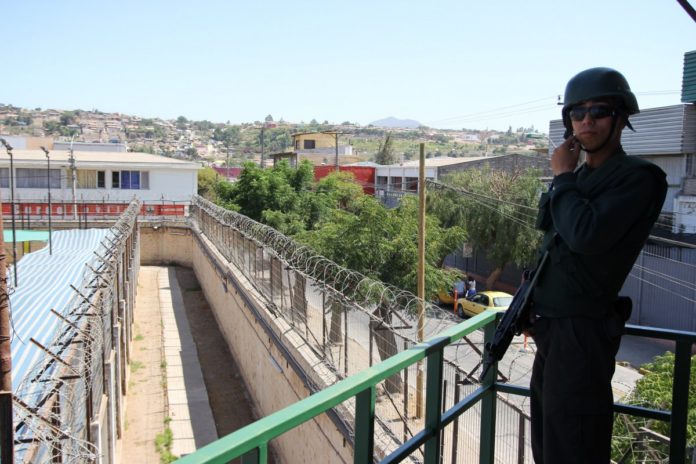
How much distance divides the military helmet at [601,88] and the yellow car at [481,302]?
1874 cm

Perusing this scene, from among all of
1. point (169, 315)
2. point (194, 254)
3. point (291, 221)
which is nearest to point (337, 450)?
point (169, 315)

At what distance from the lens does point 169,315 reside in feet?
64.8

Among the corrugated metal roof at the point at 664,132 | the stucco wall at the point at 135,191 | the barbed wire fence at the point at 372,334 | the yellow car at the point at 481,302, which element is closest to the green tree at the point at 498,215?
the corrugated metal roof at the point at 664,132

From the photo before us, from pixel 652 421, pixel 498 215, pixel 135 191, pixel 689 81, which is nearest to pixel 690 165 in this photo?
pixel 689 81

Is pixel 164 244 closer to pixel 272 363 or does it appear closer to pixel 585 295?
pixel 272 363

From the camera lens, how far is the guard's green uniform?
2.07 metres

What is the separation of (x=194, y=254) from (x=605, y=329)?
27068 millimetres

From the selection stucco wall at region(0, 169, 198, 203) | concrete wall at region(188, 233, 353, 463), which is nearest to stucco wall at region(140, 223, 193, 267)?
stucco wall at region(0, 169, 198, 203)

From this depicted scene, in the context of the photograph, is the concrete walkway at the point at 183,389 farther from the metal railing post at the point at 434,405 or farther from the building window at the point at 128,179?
the building window at the point at 128,179

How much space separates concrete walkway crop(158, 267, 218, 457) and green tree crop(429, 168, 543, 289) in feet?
37.4

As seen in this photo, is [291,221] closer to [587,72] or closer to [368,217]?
[368,217]

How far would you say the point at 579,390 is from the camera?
86.0 inches

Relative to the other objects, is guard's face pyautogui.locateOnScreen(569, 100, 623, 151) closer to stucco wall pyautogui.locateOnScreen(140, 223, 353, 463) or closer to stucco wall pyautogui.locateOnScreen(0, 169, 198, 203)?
stucco wall pyautogui.locateOnScreen(140, 223, 353, 463)

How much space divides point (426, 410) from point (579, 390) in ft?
1.90
